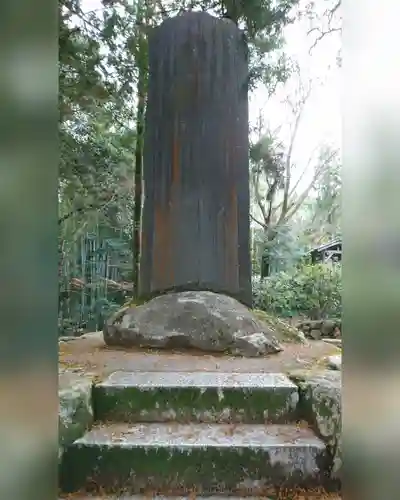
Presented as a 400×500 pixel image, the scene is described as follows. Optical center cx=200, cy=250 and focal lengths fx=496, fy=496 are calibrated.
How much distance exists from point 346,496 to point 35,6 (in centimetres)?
92

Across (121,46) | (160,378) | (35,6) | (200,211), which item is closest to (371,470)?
(35,6)

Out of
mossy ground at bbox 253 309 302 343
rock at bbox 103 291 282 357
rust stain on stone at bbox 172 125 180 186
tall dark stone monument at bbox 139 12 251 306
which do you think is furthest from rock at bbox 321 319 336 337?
rust stain on stone at bbox 172 125 180 186

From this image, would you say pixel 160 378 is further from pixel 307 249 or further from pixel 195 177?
pixel 307 249

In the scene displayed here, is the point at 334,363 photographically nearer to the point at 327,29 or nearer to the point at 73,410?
the point at 73,410

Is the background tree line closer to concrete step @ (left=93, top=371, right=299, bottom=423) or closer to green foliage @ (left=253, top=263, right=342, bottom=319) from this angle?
green foliage @ (left=253, top=263, right=342, bottom=319)

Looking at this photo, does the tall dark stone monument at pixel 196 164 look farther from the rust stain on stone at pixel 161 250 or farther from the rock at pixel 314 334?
the rock at pixel 314 334

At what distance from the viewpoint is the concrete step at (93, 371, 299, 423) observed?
217 cm

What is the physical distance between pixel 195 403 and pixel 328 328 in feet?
10.3

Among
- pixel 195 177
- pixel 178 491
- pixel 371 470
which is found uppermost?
pixel 195 177

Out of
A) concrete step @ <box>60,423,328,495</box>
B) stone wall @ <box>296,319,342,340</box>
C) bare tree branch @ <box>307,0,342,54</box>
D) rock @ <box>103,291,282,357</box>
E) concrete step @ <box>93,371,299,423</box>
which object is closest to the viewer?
concrete step @ <box>60,423,328,495</box>

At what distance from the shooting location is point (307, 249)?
654 centimetres

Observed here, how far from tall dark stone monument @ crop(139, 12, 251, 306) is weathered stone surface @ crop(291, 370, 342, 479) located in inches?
60.2

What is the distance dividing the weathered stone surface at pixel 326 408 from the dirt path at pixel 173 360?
401mm

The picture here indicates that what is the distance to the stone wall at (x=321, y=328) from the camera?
16.1ft
